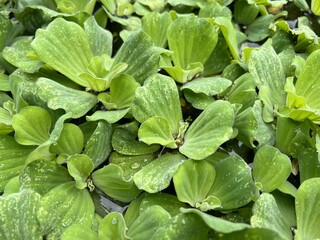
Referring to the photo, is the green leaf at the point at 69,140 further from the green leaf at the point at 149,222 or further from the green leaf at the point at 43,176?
the green leaf at the point at 149,222

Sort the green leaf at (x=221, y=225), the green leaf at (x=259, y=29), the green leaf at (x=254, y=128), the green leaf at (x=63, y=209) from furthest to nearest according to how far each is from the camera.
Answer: the green leaf at (x=259, y=29), the green leaf at (x=254, y=128), the green leaf at (x=63, y=209), the green leaf at (x=221, y=225)

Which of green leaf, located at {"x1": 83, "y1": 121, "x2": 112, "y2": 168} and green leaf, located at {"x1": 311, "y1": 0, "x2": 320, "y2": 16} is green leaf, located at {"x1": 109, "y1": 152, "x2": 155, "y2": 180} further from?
green leaf, located at {"x1": 311, "y1": 0, "x2": 320, "y2": 16}

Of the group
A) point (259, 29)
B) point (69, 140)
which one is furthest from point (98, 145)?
point (259, 29)

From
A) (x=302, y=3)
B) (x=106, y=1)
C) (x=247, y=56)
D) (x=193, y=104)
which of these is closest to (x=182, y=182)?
(x=193, y=104)

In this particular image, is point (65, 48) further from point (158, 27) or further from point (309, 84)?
point (309, 84)

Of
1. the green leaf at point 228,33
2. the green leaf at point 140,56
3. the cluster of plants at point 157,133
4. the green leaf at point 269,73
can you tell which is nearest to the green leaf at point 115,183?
the cluster of plants at point 157,133
